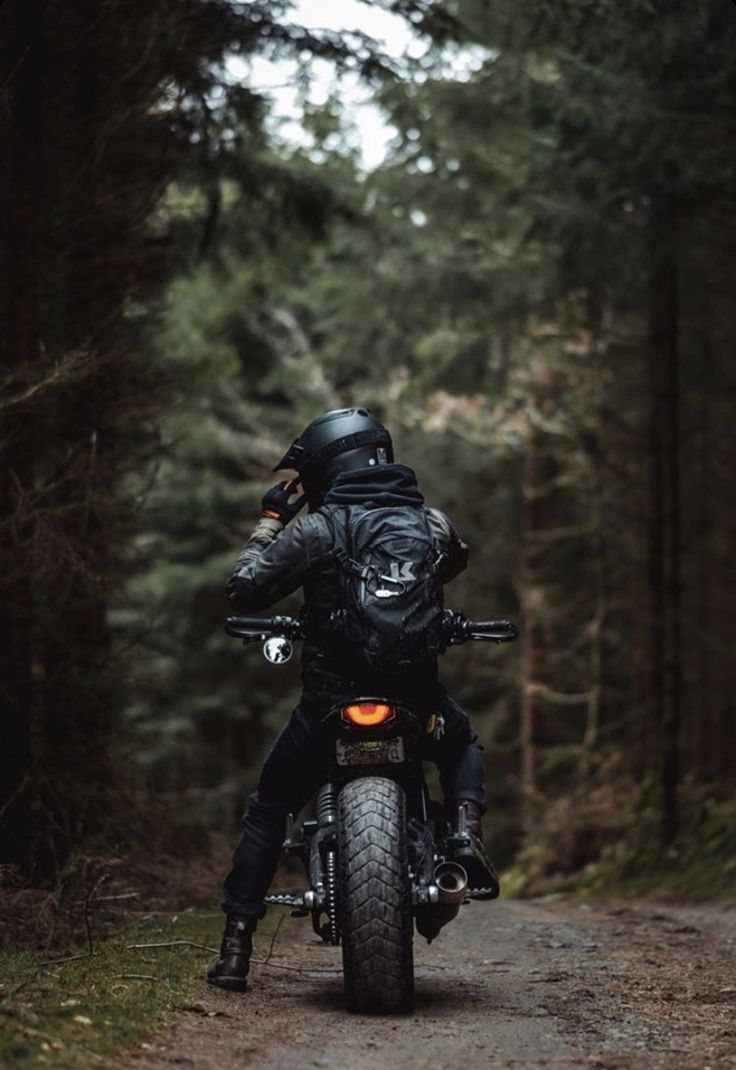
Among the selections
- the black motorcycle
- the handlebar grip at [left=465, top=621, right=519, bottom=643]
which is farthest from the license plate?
the handlebar grip at [left=465, top=621, right=519, bottom=643]

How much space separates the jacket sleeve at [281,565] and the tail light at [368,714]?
556mm

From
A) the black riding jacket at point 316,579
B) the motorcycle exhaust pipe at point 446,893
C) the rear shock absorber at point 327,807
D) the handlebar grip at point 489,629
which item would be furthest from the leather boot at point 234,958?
the handlebar grip at point 489,629

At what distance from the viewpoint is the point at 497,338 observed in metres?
20.4

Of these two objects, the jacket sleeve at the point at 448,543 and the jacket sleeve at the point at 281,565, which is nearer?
the jacket sleeve at the point at 281,565

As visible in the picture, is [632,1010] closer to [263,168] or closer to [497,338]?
[263,168]

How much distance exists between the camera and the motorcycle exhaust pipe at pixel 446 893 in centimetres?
560

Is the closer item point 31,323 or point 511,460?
point 31,323

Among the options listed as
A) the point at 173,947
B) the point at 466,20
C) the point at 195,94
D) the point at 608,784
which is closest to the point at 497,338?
the point at 466,20

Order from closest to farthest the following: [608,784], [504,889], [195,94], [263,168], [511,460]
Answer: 1. [195,94]
2. [263,168]
3. [504,889]
4. [608,784]
5. [511,460]

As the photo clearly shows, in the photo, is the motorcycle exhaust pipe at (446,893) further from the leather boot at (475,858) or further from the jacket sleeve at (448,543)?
the jacket sleeve at (448,543)

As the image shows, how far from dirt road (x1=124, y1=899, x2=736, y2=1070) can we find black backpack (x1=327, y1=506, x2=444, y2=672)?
1.36m

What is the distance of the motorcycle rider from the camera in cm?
587

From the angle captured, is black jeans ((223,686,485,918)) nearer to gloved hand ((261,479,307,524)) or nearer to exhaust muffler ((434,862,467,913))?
exhaust muffler ((434,862,467,913))

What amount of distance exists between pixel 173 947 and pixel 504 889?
12.7 meters
